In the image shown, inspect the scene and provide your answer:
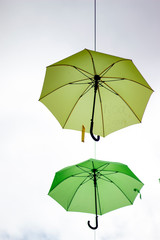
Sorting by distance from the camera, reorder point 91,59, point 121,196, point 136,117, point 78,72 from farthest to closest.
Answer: point 121,196
point 136,117
point 78,72
point 91,59

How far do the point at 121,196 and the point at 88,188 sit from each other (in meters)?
0.71

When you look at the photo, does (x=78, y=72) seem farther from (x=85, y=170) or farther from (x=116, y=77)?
(x=85, y=170)

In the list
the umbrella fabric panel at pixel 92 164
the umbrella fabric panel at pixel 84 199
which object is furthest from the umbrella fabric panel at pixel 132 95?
the umbrella fabric panel at pixel 84 199

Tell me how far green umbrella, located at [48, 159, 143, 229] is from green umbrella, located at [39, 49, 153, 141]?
904 mm

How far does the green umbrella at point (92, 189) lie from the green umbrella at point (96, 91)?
90 cm

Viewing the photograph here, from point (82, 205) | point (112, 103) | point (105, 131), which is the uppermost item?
point (112, 103)

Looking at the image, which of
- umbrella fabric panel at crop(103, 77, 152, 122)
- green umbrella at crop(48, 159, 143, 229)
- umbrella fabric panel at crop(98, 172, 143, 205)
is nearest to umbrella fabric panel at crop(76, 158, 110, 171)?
green umbrella at crop(48, 159, 143, 229)

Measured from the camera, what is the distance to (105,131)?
553cm

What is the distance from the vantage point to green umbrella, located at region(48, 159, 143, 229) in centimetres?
561

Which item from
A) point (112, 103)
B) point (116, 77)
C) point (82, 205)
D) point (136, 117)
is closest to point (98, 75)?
point (116, 77)

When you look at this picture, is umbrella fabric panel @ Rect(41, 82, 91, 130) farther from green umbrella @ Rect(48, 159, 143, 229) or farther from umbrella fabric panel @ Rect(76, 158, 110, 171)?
green umbrella @ Rect(48, 159, 143, 229)

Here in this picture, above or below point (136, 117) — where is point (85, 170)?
below

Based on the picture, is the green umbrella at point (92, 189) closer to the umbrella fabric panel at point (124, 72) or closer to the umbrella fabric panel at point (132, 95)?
the umbrella fabric panel at point (132, 95)

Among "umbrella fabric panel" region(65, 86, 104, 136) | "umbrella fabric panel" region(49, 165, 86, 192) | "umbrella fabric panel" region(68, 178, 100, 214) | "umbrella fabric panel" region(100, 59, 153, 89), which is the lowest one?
"umbrella fabric panel" region(68, 178, 100, 214)
